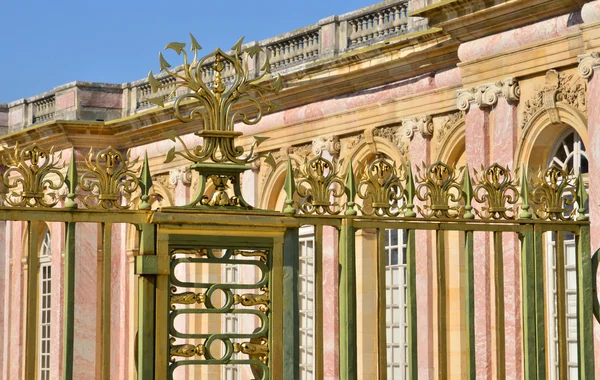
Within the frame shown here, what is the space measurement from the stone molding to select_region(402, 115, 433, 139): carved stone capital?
152 cm

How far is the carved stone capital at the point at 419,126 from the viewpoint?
15.4 meters

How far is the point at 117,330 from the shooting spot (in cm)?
2198

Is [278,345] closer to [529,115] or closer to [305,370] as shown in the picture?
[529,115]

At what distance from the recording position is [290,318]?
20.9ft

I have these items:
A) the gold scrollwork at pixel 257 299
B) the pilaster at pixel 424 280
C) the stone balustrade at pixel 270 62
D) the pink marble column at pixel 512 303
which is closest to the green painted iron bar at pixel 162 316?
the gold scrollwork at pixel 257 299

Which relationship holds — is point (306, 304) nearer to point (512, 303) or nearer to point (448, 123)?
point (448, 123)

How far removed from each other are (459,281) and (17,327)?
10779 millimetres

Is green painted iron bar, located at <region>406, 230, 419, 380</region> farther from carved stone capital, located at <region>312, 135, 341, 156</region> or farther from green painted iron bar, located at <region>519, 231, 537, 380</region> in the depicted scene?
carved stone capital, located at <region>312, 135, 341, 156</region>

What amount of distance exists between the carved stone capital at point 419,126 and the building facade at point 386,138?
0.06ft

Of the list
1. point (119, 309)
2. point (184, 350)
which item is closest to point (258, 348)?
point (184, 350)

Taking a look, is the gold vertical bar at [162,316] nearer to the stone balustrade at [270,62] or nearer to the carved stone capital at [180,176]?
the stone balustrade at [270,62]

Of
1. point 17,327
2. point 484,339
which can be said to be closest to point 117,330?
point 17,327

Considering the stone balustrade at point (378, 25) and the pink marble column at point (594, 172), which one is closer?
the pink marble column at point (594, 172)

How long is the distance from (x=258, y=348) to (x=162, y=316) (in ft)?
1.65
